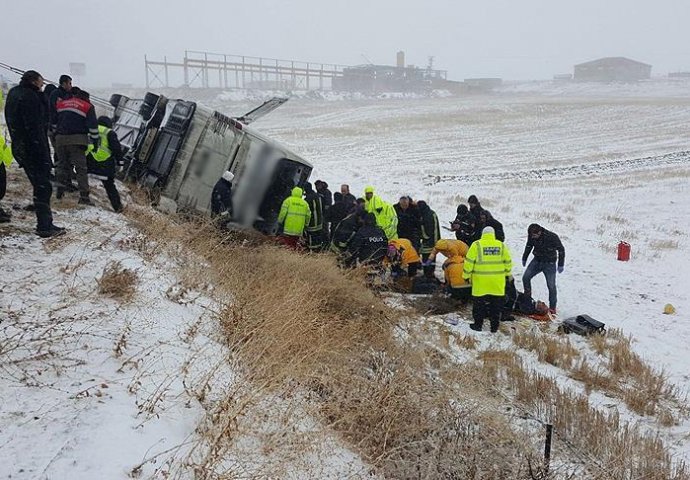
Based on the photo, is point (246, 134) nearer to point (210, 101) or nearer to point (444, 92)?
point (210, 101)

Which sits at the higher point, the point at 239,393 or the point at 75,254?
the point at 75,254

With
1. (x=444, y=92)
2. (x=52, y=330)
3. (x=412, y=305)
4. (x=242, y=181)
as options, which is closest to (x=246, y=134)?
(x=242, y=181)

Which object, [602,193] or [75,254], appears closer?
[75,254]

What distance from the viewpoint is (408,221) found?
9.65 meters

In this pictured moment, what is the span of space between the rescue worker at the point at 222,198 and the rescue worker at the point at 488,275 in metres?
3.90

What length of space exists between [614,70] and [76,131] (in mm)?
98868

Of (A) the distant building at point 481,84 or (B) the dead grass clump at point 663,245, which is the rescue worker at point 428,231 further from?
(A) the distant building at point 481,84

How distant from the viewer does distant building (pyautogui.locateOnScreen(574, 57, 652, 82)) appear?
3482 inches

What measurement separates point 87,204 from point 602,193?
1595 centimetres

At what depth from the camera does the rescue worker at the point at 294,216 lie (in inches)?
346

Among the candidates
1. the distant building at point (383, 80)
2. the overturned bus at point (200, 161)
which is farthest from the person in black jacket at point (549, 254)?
the distant building at point (383, 80)

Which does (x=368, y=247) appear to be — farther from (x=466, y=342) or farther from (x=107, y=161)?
(x=107, y=161)

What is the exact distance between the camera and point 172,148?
8.82 metres

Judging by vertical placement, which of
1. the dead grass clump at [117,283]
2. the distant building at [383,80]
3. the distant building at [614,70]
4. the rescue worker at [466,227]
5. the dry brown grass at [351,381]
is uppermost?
the distant building at [614,70]
